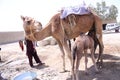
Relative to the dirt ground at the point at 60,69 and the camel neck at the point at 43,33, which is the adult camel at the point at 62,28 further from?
the dirt ground at the point at 60,69

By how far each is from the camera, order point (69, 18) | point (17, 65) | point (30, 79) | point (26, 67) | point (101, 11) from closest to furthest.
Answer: point (30, 79) → point (69, 18) → point (26, 67) → point (17, 65) → point (101, 11)

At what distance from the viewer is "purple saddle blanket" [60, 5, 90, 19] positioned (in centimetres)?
785

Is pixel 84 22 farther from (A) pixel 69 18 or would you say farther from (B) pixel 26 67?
(B) pixel 26 67

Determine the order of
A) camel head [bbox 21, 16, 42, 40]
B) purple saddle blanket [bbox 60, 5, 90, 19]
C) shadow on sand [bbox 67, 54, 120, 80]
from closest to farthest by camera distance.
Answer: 1. shadow on sand [bbox 67, 54, 120, 80]
2. camel head [bbox 21, 16, 42, 40]
3. purple saddle blanket [bbox 60, 5, 90, 19]

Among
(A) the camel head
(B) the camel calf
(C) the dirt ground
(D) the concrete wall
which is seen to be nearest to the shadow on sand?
(C) the dirt ground

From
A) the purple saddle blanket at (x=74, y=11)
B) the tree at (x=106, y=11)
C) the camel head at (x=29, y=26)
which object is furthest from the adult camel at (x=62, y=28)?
the tree at (x=106, y=11)

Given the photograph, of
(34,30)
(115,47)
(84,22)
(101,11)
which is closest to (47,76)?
(34,30)

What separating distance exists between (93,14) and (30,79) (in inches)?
127

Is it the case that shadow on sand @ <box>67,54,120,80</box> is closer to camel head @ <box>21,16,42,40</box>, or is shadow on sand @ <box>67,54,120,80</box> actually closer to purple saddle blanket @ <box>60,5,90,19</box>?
purple saddle blanket @ <box>60,5,90,19</box>

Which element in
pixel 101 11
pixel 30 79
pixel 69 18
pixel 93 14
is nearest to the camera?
pixel 30 79

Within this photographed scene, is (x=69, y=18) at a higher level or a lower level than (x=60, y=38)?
higher

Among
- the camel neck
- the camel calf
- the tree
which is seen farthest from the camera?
the tree

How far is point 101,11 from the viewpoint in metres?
50.7

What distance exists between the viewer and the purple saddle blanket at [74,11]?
25.8ft
